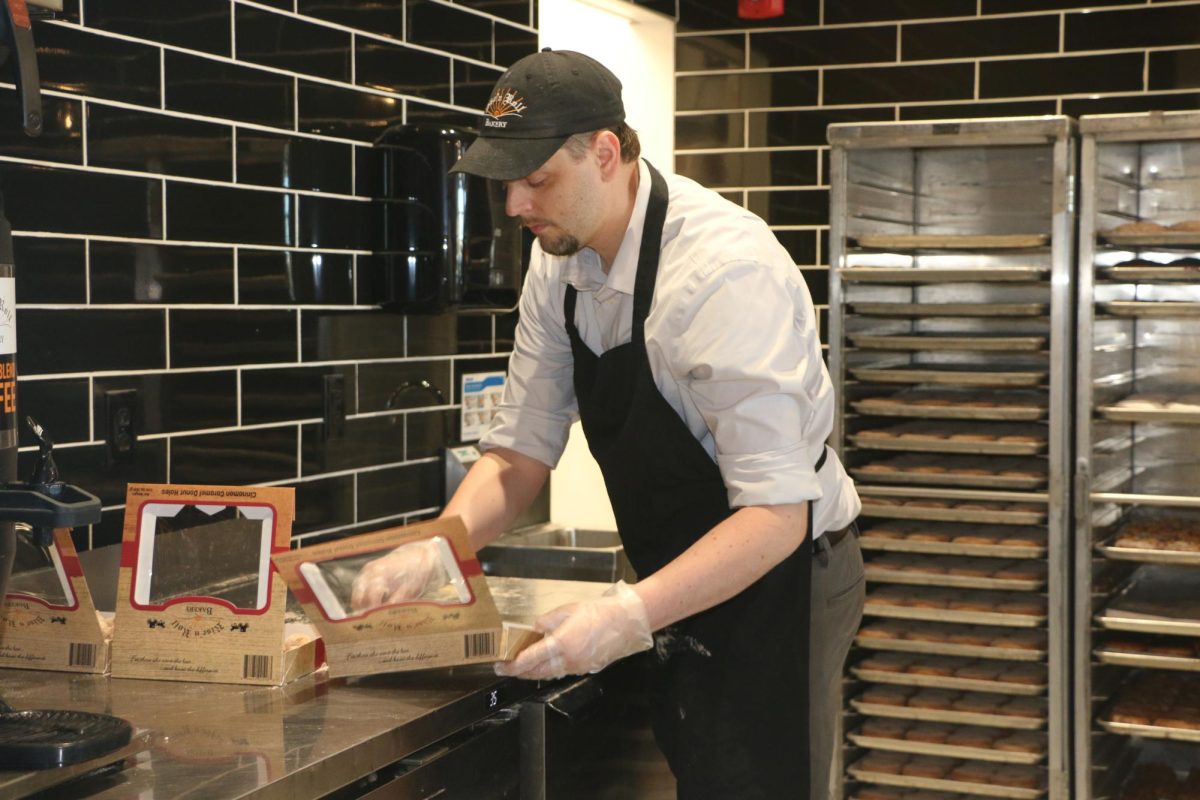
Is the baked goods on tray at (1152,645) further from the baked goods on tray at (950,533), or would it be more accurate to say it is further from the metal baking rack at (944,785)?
the metal baking rack at (944,785)

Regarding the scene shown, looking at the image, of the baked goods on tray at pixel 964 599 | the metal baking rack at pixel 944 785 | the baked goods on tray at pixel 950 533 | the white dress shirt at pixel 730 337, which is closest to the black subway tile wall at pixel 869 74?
the baked goods on tray at pixel 950 533

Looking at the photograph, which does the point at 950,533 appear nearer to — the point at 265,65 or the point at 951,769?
the point at 951,769

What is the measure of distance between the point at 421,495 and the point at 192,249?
93 centimetres

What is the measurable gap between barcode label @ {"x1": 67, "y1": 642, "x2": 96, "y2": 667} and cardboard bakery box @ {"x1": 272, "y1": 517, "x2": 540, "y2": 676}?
302mm

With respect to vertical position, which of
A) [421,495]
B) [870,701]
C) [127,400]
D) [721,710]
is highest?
[127,400]

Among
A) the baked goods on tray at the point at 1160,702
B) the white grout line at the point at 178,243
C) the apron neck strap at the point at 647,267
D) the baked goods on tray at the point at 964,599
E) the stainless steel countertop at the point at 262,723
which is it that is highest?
the white grout line at the point at 178,243

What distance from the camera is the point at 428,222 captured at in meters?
3.03

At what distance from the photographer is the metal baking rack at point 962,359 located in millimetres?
3500

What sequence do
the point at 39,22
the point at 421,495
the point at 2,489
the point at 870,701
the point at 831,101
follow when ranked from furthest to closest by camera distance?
1. the point at 831,101
2. the point at 870,701
3. the point at 421,495
4. the point at 39,22
5. the point at 2,489

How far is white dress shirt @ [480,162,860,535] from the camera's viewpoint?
1.92 m

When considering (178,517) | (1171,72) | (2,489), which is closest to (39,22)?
(178,517)

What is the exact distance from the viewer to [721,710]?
207 cm

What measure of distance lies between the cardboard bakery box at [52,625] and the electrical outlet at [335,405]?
105cm

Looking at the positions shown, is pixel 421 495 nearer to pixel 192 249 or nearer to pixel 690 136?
pixel 192 249
